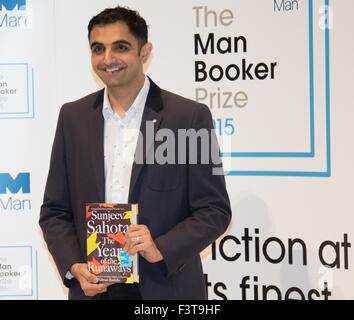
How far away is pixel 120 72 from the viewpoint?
207cm

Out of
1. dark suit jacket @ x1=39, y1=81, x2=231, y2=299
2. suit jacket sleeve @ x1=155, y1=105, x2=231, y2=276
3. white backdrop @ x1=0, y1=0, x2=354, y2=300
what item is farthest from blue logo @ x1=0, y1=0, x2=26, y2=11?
suit jacket sleeve @ x1=155, y1=105, x2=231, y2=276

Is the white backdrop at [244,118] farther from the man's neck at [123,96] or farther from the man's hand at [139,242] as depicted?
the man's hand at [139,242]

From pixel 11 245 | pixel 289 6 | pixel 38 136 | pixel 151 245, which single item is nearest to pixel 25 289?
pixel 11 245

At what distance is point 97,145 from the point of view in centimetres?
209

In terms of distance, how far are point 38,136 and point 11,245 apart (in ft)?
2.62

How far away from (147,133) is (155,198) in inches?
11.1

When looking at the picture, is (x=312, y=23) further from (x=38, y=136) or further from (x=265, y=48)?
(x=38, y=136)

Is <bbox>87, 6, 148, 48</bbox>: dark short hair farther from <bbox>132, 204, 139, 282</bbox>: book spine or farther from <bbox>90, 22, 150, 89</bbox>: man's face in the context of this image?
<bbox>132, 204, 139, 282</bbox>: book spine

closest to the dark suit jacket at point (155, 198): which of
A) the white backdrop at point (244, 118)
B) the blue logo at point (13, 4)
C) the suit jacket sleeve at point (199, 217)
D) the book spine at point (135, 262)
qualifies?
the suit jacket sleeve at point (199, 217)

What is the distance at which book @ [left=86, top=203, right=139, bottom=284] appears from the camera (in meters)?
1.92

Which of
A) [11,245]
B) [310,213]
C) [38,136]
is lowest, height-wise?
[11,245]

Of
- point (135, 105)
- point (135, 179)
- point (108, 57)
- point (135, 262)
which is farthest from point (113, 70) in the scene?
point (135, 262)

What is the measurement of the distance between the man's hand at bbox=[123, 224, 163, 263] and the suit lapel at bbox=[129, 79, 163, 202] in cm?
16

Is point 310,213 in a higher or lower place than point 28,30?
lower
